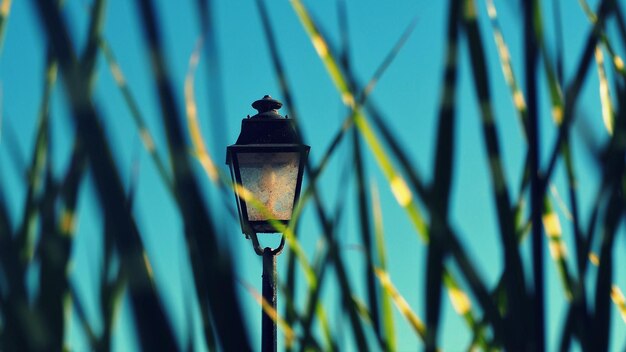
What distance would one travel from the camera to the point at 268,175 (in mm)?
3521

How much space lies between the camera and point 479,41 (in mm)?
465

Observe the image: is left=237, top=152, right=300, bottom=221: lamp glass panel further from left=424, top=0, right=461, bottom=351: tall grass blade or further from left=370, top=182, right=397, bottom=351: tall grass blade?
left=424, top=0, right=461, bottom=351: tall grass blade

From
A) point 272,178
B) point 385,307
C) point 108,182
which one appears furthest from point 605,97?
point 272,178

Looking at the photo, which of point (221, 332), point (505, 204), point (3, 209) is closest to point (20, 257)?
point (3, 209)

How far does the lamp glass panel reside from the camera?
137 inches

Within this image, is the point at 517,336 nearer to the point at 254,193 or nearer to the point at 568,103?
the point at 568,103

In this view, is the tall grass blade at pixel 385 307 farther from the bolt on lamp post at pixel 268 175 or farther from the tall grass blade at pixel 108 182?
the bolt on lamp post at pixel 268 175

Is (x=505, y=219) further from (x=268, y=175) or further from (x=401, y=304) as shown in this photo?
(x=268, y=175)

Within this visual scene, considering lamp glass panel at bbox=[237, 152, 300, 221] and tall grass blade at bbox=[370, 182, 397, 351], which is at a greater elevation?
tall grass blade at bbox=[370, 182, 397, 351]

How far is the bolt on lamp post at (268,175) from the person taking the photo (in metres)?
3.43

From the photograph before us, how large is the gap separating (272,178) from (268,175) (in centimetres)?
2

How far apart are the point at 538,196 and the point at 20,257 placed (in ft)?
0.97

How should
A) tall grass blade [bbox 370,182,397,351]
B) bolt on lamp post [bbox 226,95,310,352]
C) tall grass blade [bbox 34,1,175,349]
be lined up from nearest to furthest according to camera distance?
tall grass blade [bbox 34,1,175,349], tall grass blade [bbox 370,182,397,351], bolt on lamp post [bbox 226,95,310,352]

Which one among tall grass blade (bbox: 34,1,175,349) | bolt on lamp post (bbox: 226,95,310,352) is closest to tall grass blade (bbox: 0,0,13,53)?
tall grass blade (bbox: 34,1,175,349)
